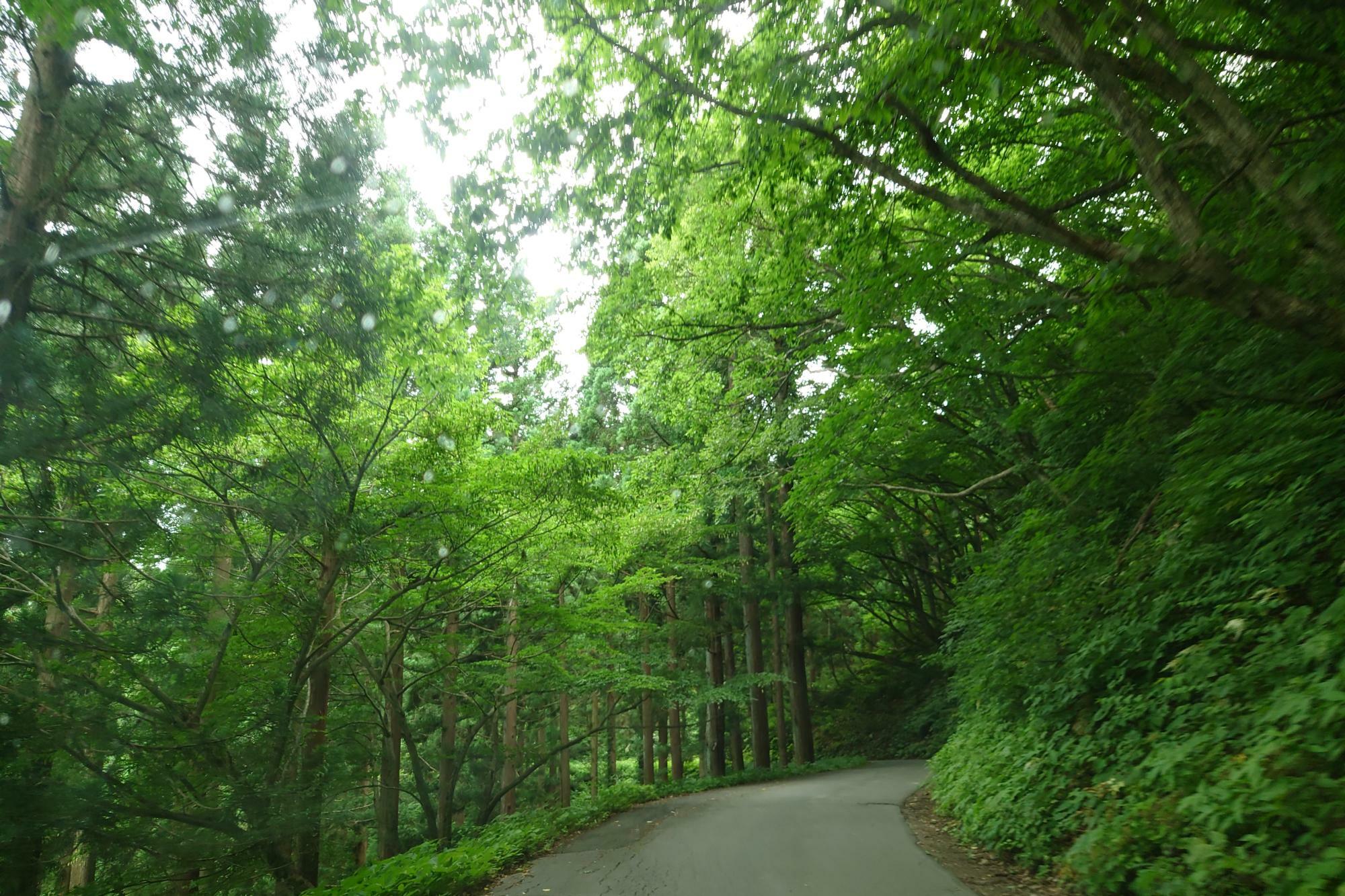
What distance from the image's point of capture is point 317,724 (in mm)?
9406

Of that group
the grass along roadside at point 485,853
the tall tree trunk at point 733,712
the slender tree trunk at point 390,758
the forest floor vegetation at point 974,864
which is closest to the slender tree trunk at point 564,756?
the tall tree trunk at point 733,712

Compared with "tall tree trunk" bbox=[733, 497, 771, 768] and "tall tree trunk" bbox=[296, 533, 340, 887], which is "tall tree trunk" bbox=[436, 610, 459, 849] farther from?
"tall tree trunk" bbox=[733, 497, 771, 768]

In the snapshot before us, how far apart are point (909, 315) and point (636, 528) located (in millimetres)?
8256

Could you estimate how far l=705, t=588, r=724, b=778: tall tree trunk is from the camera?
59.6ft

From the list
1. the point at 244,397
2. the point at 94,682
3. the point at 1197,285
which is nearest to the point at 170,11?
the point at 244,397

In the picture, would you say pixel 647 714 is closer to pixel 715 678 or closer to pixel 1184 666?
pixel 715 678

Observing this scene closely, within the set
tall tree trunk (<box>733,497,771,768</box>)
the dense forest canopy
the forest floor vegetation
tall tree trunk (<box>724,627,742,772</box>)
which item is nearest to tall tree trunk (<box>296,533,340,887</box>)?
the dense forest canopy

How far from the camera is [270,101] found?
250 inches

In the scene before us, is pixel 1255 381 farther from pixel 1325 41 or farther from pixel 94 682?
pixel 94 682

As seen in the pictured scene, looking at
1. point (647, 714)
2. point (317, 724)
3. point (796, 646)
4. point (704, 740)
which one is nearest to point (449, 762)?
point (317, 724)

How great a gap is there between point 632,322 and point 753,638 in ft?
33.3

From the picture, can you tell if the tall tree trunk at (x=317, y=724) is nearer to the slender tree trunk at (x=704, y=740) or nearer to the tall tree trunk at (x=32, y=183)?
the tall tree trunk at (x=32, y=183)

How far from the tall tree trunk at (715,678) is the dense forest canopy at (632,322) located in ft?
30.2

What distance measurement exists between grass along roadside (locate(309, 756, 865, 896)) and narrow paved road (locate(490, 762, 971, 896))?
0.92 feet
